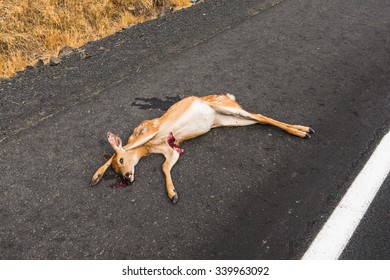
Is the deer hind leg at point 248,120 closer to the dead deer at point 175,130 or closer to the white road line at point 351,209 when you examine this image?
the dead deer at point 175,130

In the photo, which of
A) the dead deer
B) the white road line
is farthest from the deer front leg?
the white road line

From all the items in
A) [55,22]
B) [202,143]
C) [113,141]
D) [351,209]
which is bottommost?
[351,209]

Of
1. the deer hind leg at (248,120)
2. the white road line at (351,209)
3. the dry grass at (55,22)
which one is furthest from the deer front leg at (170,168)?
the dry grass at (55,22)

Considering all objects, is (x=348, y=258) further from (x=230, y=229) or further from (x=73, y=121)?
(x=73, y=121)

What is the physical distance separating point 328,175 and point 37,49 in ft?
16.1

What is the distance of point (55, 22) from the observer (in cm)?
677

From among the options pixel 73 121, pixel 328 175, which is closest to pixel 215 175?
pixel 328 175

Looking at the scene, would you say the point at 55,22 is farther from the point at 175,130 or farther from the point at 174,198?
the point at 174,198

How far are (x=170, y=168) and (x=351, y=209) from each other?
164 cm

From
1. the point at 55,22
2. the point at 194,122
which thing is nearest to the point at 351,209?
the point at 194,122

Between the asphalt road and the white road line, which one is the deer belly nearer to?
the asphalt road

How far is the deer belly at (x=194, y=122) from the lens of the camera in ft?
13.3

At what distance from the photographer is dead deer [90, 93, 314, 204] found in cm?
375

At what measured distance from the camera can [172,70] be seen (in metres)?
5.46
